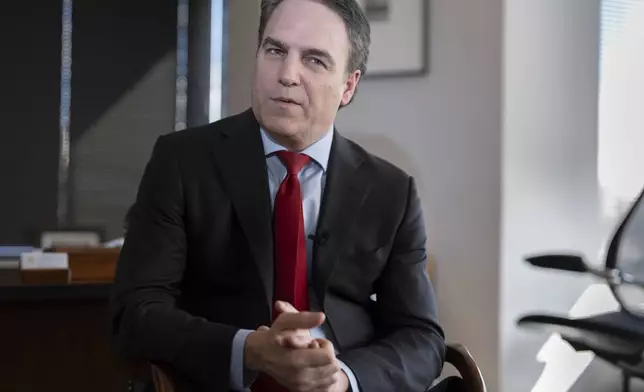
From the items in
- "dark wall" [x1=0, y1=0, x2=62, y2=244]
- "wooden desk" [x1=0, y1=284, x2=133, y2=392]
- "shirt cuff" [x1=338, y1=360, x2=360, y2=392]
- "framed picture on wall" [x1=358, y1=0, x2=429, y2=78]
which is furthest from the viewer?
"dark wall" [x1=0, y1=0, x2=62, y2=244]

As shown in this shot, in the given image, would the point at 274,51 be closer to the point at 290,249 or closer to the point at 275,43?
the point at 275,43

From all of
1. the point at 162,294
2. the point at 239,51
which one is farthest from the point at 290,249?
the point at 239,51

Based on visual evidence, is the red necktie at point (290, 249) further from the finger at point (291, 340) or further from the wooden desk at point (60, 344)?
the wooden desk at point (60, 344)

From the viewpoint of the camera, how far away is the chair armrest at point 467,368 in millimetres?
1298

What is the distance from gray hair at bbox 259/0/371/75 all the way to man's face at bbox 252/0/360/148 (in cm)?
1

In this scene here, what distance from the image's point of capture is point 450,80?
230 cm

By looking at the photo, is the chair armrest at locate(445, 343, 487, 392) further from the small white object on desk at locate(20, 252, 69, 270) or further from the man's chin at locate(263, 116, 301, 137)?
the small white object on desk at locate(20, 252, 69, 270)

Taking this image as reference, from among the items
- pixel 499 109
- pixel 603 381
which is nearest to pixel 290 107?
pixel 499 109

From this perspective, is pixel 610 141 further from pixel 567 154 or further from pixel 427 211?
pixel 427 211

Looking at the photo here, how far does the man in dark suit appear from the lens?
1.22 metres

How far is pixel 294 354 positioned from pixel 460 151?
4.19ft

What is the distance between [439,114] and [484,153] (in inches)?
7.6

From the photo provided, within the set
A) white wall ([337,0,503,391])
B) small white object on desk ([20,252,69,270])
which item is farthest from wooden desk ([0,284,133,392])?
white wall ([337,0,503,391])

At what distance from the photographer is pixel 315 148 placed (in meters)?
1.34
